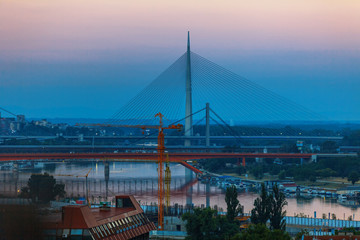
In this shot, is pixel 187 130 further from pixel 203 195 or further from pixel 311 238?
pixel 311 238

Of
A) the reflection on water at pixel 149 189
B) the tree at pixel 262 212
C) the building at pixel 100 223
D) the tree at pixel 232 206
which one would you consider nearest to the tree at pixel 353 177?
the reflection on water at pixel 149 189

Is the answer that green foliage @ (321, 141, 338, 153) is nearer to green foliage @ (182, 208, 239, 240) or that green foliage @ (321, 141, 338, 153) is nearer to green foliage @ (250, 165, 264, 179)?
green foliage @ (250, 165, 264, 179)

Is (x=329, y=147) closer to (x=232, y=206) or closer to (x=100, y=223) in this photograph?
(x=232, y=206)

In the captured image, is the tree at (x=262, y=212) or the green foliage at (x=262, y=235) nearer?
the green foliage at (x=262, y=235)

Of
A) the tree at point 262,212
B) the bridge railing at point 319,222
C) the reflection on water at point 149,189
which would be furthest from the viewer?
the reflection on water at point 149,189

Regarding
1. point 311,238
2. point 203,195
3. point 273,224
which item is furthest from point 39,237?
point 203,195

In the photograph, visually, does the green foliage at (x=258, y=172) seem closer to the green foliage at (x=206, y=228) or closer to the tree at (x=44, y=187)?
the tree at (x=44, y=187)

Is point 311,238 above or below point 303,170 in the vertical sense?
below

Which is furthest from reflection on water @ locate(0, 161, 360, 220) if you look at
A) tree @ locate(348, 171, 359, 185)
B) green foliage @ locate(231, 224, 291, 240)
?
green foliage @ locate(231, 224, 291, 240)

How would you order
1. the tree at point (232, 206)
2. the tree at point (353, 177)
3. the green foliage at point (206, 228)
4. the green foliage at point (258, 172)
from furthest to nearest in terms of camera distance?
1. the green foliage at point (258, 172)
2. the tree at point (353, 177)
3. the tree at point (232, 206)
4. the green foliage at point (206, 228)
